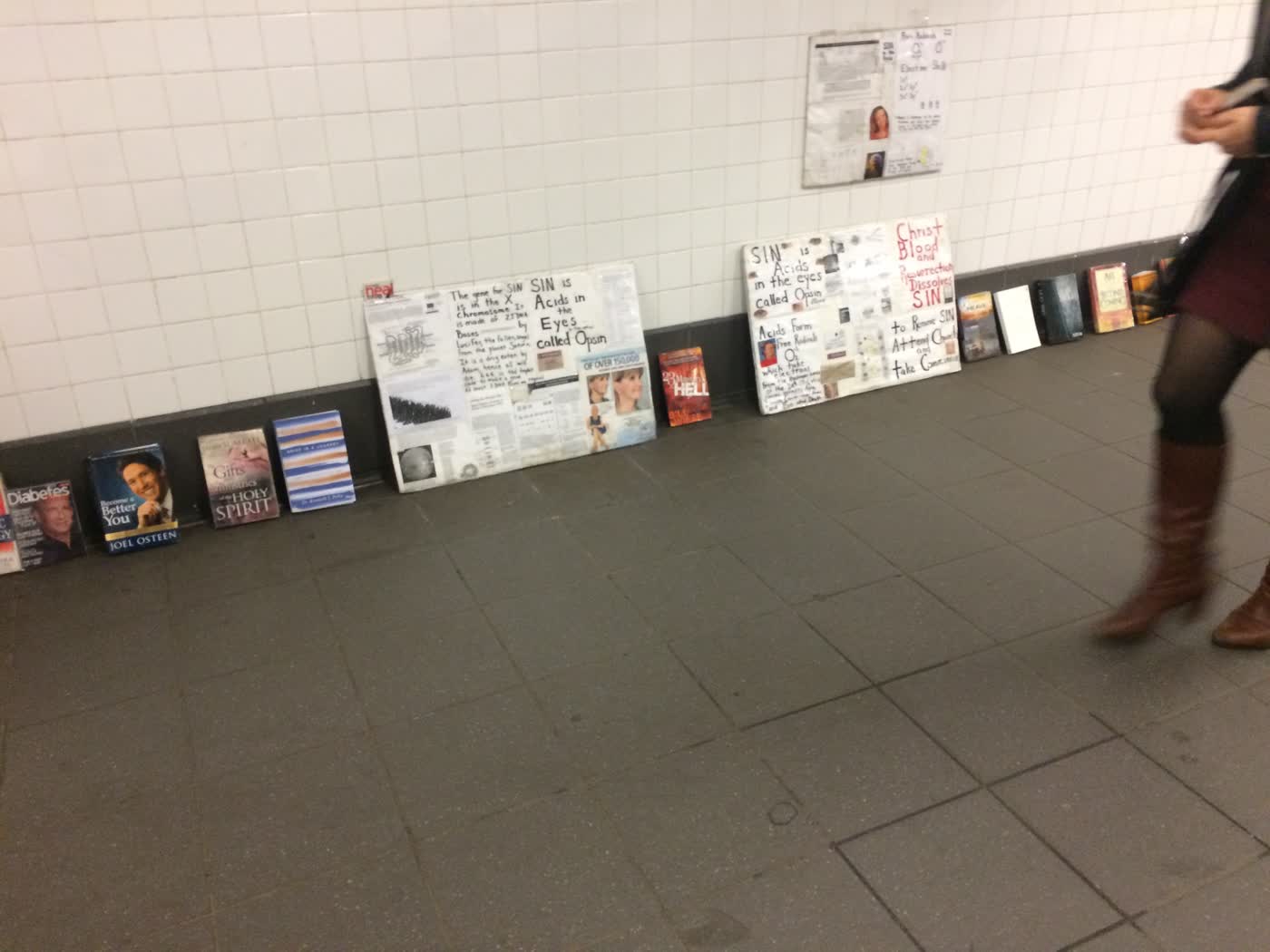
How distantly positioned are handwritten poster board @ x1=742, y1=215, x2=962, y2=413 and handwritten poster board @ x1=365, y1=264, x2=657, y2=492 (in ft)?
1.76

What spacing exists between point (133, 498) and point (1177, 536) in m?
2.88

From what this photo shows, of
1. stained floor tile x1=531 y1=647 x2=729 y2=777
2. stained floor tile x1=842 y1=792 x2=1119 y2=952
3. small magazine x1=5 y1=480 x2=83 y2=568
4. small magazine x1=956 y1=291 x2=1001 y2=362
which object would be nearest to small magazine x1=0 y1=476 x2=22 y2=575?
small magazine x1=5 y1=480 x2=83 y2=568

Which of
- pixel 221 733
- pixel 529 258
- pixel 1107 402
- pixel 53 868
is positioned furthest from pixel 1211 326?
pixel 53 868

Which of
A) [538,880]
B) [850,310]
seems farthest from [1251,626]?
[850,310]

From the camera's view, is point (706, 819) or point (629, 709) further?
point (629, 709)

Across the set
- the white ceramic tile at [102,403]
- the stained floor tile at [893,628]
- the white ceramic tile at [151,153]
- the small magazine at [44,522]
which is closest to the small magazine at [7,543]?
the small magazine at [44,522]

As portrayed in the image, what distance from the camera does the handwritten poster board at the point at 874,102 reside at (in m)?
3.71

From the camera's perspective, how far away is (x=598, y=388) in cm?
364

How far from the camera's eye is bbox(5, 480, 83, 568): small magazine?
9.82 ft

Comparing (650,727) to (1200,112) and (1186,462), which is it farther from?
(1200,112)

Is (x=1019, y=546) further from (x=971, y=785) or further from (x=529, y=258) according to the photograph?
(x=529, y=258)

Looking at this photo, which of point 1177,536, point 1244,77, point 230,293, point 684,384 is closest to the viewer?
point 1244,77

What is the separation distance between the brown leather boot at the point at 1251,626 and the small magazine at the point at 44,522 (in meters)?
3.20

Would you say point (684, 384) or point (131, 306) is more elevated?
point (131, 306)
